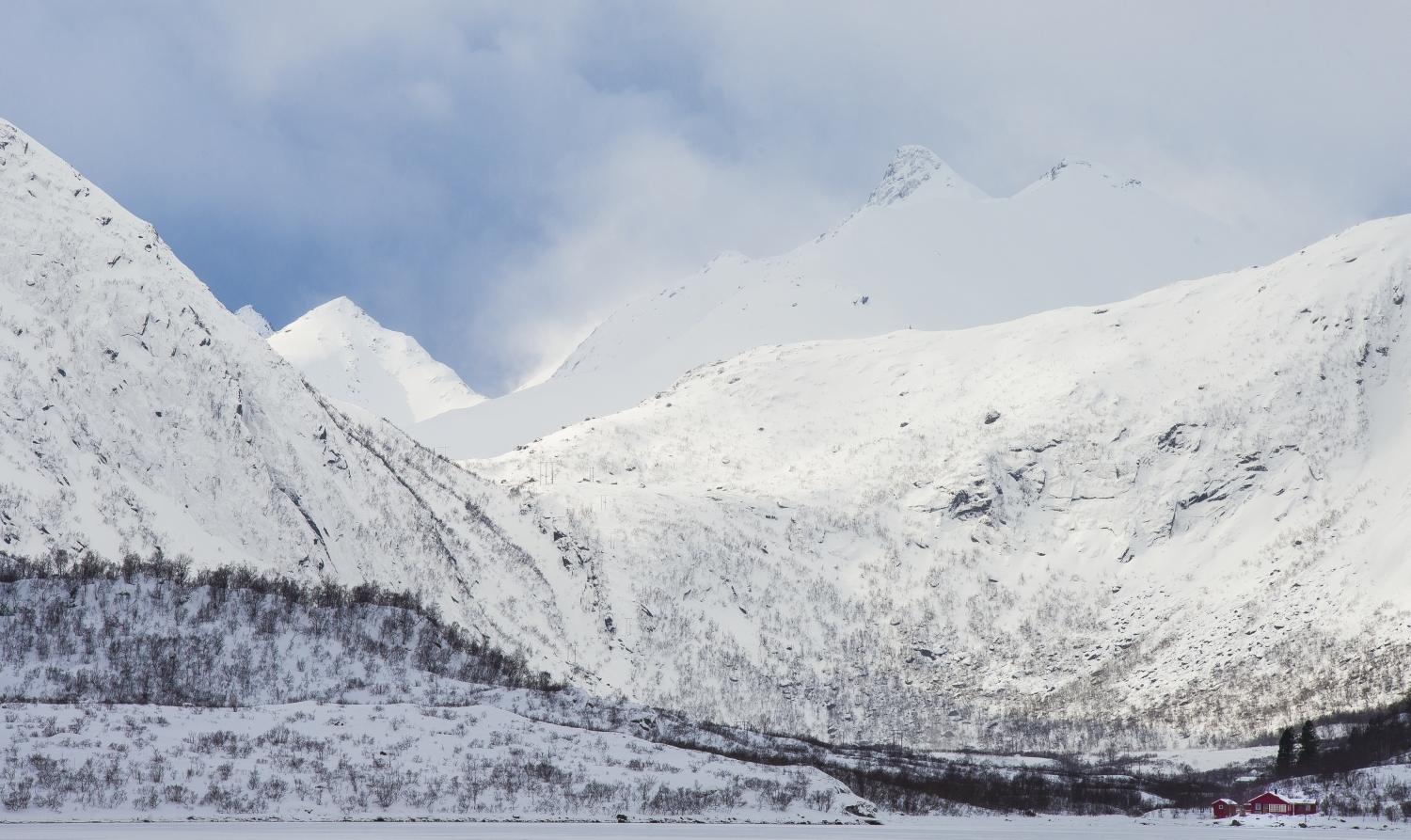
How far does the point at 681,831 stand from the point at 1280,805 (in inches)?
2045

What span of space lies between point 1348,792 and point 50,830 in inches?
3590

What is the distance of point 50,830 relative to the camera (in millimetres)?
49719

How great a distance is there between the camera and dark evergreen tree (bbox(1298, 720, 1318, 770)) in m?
115

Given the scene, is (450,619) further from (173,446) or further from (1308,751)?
(1308,751)

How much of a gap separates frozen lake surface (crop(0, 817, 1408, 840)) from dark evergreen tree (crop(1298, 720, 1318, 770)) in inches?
1127

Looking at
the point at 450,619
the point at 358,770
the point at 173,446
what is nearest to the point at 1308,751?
the point at 358,770

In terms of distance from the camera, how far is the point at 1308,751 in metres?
117

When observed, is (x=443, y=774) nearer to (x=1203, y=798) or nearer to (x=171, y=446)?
(x=1203, y=798)

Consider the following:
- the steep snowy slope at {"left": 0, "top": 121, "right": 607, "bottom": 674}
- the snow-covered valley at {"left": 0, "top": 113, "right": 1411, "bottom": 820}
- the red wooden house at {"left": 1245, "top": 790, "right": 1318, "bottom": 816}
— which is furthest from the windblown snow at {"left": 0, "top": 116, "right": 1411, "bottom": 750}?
the red wooden house at {"left": 1245, "top": 790, "right": 1318, "bottom": 816}

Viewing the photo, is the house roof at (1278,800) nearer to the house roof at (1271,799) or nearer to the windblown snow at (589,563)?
the house roof at (1271,799)

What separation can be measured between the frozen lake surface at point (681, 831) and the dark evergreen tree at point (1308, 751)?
93.9 feet

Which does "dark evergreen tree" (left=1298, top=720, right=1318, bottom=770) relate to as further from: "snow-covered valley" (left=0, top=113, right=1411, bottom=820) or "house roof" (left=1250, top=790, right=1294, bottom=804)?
"snow-covered valley" (left=0, top=113, right=1411, bottom=820)

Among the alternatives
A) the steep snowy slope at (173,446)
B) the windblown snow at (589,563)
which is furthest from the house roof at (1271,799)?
the steep snowy slope at (173,446)

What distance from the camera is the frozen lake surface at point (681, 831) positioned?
5131 centimetres
